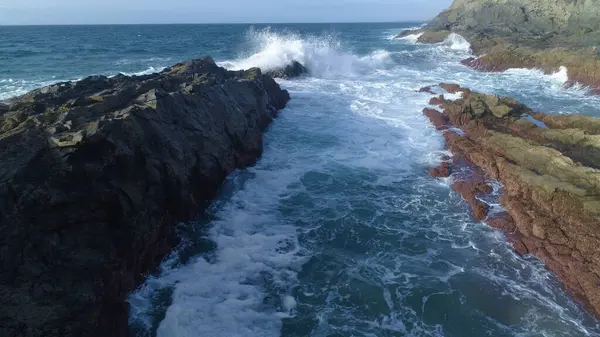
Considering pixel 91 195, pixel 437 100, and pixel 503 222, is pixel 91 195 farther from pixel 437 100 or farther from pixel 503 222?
pixel 437 100

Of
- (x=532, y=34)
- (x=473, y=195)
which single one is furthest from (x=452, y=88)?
(x=532, y=34)

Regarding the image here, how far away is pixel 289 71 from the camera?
33594 millimetres

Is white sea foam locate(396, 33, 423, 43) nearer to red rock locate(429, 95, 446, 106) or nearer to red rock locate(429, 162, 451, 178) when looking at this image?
red rock locate(429, 95, 446, 106)

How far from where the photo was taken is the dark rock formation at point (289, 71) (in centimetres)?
3334

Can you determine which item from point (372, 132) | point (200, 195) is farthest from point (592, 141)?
point (200, 195)

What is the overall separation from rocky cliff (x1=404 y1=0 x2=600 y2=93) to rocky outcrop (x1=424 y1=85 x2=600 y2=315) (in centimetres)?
1389

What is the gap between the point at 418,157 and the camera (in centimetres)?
1730

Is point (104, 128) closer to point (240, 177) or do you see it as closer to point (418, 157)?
point (240, 177)

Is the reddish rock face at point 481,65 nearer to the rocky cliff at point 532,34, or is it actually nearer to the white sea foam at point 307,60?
the rocky cliff at point 532,34

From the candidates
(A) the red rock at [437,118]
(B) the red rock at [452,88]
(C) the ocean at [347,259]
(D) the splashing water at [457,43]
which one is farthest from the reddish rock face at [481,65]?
(C) the ocean at [347,259]

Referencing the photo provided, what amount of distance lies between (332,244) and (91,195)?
6.55 meters

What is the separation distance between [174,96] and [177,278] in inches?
263

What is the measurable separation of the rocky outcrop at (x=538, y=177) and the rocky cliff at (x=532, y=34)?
45.6 feet

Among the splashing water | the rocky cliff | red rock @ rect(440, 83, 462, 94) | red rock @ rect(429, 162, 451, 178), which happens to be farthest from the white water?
the splashing water
